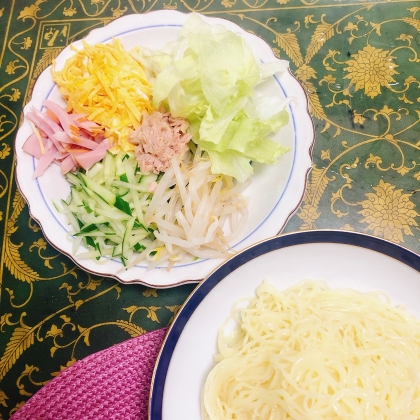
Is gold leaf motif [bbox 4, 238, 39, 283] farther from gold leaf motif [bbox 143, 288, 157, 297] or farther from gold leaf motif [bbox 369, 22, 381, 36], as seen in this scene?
gold leaf motif [bbox 369, 22, 381, 36]

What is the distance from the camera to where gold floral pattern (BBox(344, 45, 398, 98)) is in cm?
200

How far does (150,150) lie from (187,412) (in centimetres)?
99

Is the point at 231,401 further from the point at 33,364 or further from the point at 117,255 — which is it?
the point at 33,364

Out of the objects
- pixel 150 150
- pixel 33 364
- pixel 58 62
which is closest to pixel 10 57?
pixel 58 62

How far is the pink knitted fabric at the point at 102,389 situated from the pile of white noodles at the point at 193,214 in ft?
1.14

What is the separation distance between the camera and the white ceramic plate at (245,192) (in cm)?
156

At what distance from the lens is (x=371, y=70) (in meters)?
2.04

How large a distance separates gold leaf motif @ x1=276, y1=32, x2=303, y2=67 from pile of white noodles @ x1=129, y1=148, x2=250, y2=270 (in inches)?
32.2

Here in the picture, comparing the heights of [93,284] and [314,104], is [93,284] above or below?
below

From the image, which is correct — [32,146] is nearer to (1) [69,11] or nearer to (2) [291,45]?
(1) [69,11]

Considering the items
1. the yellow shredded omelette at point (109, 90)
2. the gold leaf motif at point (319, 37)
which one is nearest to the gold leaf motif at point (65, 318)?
the yellow shredded omelette at point (109, 90)

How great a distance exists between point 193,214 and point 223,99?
479mm

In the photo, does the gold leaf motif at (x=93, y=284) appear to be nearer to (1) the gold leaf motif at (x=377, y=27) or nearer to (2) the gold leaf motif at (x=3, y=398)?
(2) the gold leaf motif at (x=3, y=398)

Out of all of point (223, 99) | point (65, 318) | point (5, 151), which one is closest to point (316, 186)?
point (223, 99)
